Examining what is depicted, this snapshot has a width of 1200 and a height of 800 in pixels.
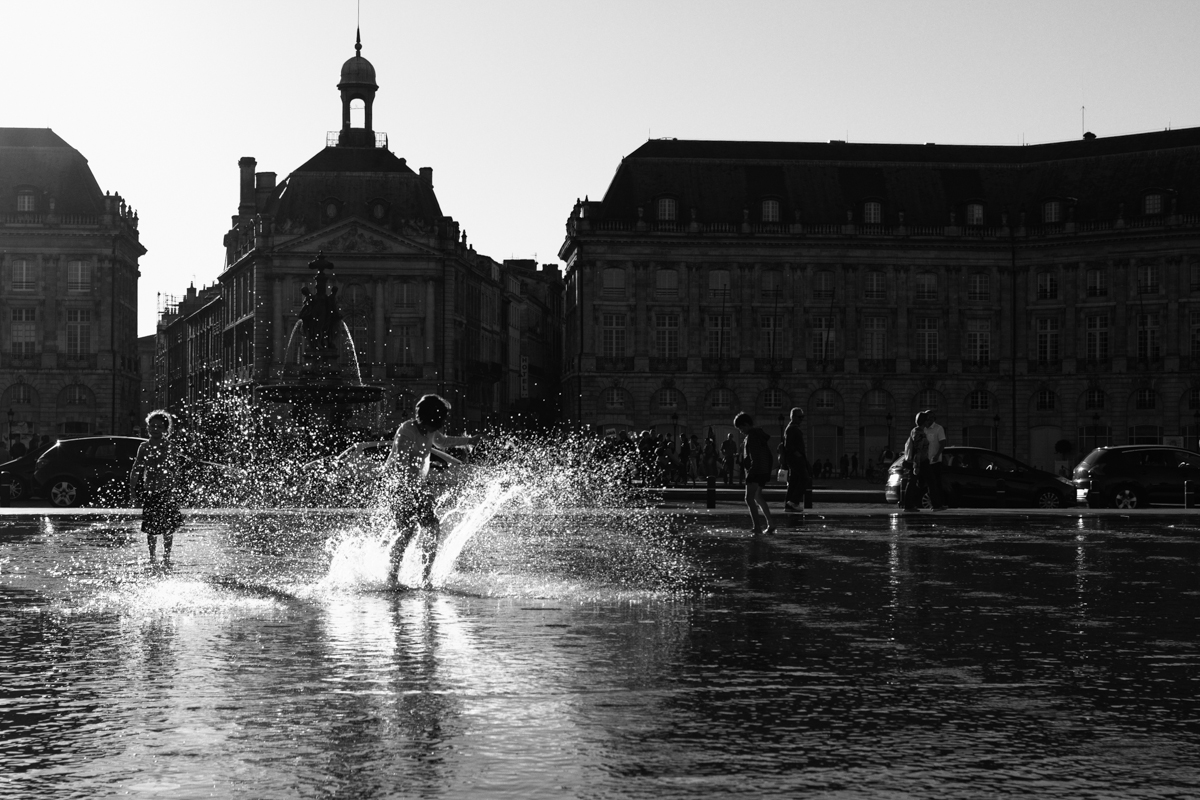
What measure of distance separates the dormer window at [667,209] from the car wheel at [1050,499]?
185 ft

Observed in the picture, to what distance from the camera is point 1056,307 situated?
90062mm

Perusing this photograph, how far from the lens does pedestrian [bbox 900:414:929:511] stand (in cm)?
2736

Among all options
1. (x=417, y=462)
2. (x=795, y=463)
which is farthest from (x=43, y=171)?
(x=417, y=462)

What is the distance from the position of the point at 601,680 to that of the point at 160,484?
9.11m

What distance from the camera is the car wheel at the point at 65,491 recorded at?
1390 inches

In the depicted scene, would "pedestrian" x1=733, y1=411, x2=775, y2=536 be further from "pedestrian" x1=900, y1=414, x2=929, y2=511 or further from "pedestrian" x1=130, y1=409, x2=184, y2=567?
"pedestrian" x1=130, y1=409, x2=184, y2=567

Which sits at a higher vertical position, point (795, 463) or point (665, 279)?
point (665, 279)

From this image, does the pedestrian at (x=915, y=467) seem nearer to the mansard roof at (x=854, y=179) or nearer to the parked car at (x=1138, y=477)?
the parked car at (x=1138, y=477)

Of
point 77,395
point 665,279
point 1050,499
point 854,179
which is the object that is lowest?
point 1050,499

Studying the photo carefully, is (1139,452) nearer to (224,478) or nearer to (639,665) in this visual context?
(224,478)

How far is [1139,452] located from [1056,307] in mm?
55905

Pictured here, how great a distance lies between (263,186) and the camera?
10769 cm

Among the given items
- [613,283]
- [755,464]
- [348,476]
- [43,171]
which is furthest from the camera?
[43,171]

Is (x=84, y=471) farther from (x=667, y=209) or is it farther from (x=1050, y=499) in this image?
(x=667, y=209)
